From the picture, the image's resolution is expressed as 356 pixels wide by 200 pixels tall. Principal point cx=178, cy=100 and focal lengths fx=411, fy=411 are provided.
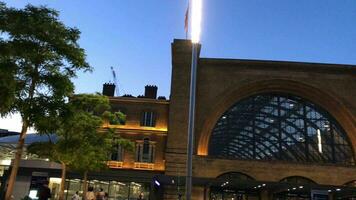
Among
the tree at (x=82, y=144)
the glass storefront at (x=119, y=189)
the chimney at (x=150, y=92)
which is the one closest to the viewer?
the tree at (x=82, y=144)

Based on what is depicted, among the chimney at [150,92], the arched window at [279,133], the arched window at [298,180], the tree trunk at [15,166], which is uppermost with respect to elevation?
the chimney at [150,92]

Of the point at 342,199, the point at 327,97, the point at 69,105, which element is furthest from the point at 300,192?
the point at 69,105

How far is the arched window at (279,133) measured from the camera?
140 ft

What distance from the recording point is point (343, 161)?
4259cm

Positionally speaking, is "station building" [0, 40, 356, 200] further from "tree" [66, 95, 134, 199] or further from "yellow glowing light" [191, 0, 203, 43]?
"yellow glowing light" [191, 0, 203, 43]

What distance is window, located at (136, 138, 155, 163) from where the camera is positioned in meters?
42.2

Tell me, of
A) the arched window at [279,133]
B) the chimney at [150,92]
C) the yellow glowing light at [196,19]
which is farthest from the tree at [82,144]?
the yellow glowing light at [196,19]

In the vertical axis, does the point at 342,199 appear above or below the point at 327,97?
below

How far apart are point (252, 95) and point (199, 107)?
6353 millimetres

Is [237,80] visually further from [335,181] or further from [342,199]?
[342,199]

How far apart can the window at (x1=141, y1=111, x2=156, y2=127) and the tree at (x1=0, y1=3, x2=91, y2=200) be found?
24385mm

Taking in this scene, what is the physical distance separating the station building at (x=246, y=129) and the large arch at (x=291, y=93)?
0.10m

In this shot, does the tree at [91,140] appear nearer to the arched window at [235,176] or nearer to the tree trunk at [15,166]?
the tree trunk at [15,166]

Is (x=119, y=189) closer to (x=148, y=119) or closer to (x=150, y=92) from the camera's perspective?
(x=148, y=119)
